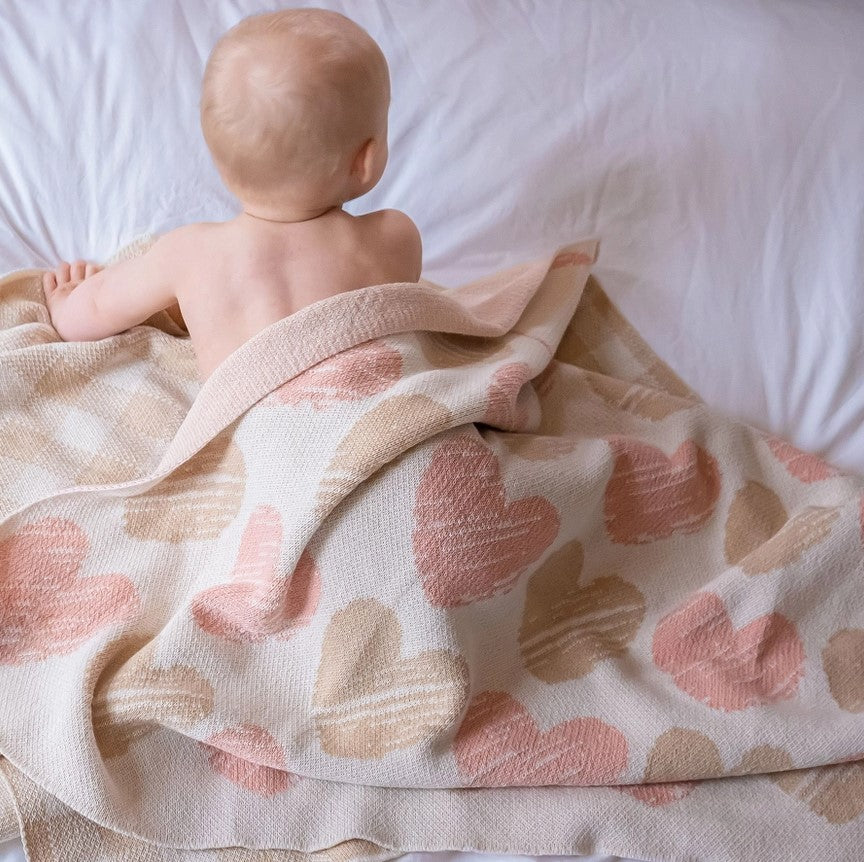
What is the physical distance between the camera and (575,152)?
1.41 metres

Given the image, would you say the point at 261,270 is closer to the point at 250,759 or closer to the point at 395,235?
the point at 395,235

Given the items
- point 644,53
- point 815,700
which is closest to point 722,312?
point 644,53

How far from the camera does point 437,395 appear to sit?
38.5 inches

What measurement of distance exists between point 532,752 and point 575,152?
0.80 meters

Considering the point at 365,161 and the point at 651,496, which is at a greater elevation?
the point at 365,161

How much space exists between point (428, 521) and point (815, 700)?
39 centimetres

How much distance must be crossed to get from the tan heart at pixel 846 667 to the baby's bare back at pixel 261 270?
55 centimetres

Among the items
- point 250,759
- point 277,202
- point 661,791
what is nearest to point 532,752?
point 661,791

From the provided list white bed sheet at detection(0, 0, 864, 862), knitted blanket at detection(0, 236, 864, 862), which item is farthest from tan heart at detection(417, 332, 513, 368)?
white bed sheet at detection(0, 0, 864, 862)

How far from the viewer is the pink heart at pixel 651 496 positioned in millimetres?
1068

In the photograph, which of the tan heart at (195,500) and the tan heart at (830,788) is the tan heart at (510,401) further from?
the tan heart at (830,788)

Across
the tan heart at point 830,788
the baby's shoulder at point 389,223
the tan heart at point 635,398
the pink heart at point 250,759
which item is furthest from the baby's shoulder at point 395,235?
the tan heart at point 830,788

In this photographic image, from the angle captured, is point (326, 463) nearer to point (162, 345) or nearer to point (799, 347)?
point (162, 345)

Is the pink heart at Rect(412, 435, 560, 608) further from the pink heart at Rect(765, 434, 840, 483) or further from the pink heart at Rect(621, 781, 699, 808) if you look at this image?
the pink heart at Rect(765, 434, 840, 483)
